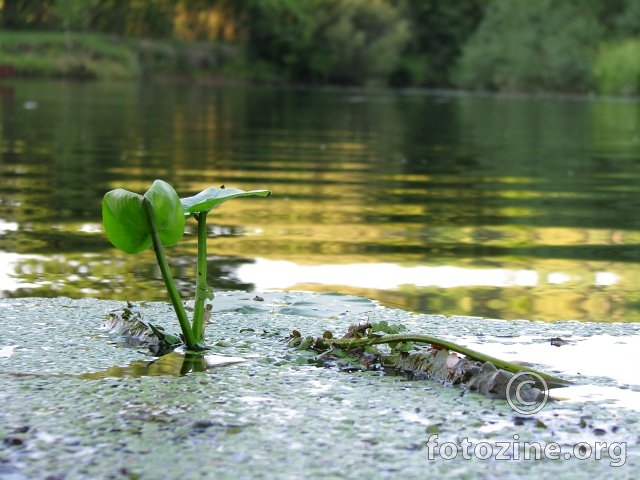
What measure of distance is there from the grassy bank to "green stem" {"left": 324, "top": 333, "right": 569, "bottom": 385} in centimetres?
4329

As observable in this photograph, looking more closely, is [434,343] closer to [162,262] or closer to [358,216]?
[162,262]

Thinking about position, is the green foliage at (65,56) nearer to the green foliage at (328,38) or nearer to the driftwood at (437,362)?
the green foliage at (328,38)

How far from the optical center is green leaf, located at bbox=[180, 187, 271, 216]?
330 centimetres

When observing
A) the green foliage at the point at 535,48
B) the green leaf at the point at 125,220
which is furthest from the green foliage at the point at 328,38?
the green leaf at the point at 125,220

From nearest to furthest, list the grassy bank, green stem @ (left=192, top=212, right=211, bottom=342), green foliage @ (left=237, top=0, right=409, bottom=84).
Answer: green stem @ (left=192, top=212, right=211, bottom=342) < the grassy bank < green foliage @ (left=237, top=0, right=409, bottom=84)

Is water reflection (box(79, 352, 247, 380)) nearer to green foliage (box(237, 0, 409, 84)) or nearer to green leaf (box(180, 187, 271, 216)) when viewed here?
green leaf (box(180, 187, 271, 216))

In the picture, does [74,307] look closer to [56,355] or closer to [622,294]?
[56,355]

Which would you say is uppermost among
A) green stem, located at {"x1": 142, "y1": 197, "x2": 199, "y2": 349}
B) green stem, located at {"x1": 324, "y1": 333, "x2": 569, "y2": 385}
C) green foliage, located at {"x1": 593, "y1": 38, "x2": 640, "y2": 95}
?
green foliage, located at {"x1": 593, "y1": 38, "x2": 640, "y2": 95}

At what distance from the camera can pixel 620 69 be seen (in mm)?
42156

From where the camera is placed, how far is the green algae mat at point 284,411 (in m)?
2.41

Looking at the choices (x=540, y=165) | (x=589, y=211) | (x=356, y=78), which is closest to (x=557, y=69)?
(x=356, y=78)

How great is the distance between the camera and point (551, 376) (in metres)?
3.04

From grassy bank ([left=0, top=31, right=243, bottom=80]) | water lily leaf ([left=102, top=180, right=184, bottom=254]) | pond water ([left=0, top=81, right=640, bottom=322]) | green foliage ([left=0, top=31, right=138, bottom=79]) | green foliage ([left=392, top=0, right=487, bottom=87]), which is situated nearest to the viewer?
water lily leaf ([left=102, top=180, right=184, bottom=254])
